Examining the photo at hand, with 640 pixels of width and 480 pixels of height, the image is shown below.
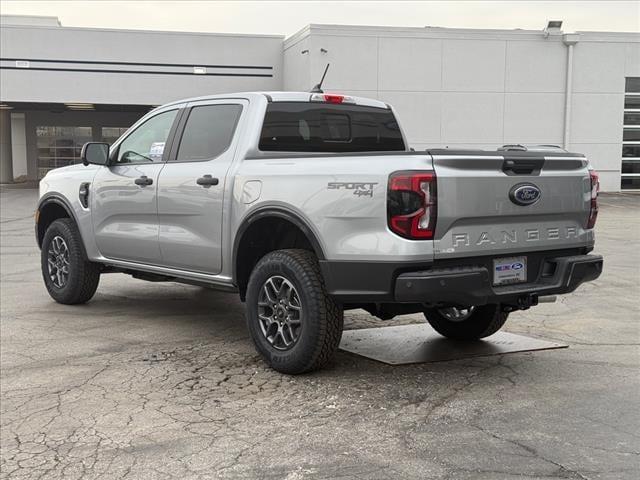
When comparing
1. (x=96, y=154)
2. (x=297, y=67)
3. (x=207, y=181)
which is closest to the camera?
(x=207, y=181)

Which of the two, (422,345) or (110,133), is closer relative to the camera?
(422,345)

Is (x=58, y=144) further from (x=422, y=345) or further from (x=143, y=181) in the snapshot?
(x=422, y=345)

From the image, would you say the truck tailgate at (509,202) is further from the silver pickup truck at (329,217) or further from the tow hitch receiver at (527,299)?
the tow hitch receiver at (527,299)

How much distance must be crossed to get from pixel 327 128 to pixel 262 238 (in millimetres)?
1189

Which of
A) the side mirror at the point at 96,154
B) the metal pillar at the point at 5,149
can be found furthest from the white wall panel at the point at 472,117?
the metal pillar at the point at 5,149

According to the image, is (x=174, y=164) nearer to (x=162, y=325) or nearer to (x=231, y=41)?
(x=162, y=325)

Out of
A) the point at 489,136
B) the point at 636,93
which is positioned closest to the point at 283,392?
the point at 489,136

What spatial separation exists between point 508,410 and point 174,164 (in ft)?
10.8

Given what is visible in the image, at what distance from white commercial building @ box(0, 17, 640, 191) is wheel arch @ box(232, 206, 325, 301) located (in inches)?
755

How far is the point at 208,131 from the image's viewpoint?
576 centimetres

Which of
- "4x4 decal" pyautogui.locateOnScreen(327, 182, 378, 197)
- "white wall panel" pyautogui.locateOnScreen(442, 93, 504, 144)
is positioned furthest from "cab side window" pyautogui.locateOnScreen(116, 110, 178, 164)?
"white wall panel" pyautogui.locateOnScreen(442, 93, 504, 144)

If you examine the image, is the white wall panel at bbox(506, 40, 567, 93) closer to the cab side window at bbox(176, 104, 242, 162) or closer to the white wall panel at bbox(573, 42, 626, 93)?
the white wall panel at bbox(573, 42, 626, 93)

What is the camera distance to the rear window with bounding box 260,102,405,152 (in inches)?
216

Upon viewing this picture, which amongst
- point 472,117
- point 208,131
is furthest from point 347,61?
point 208,131
